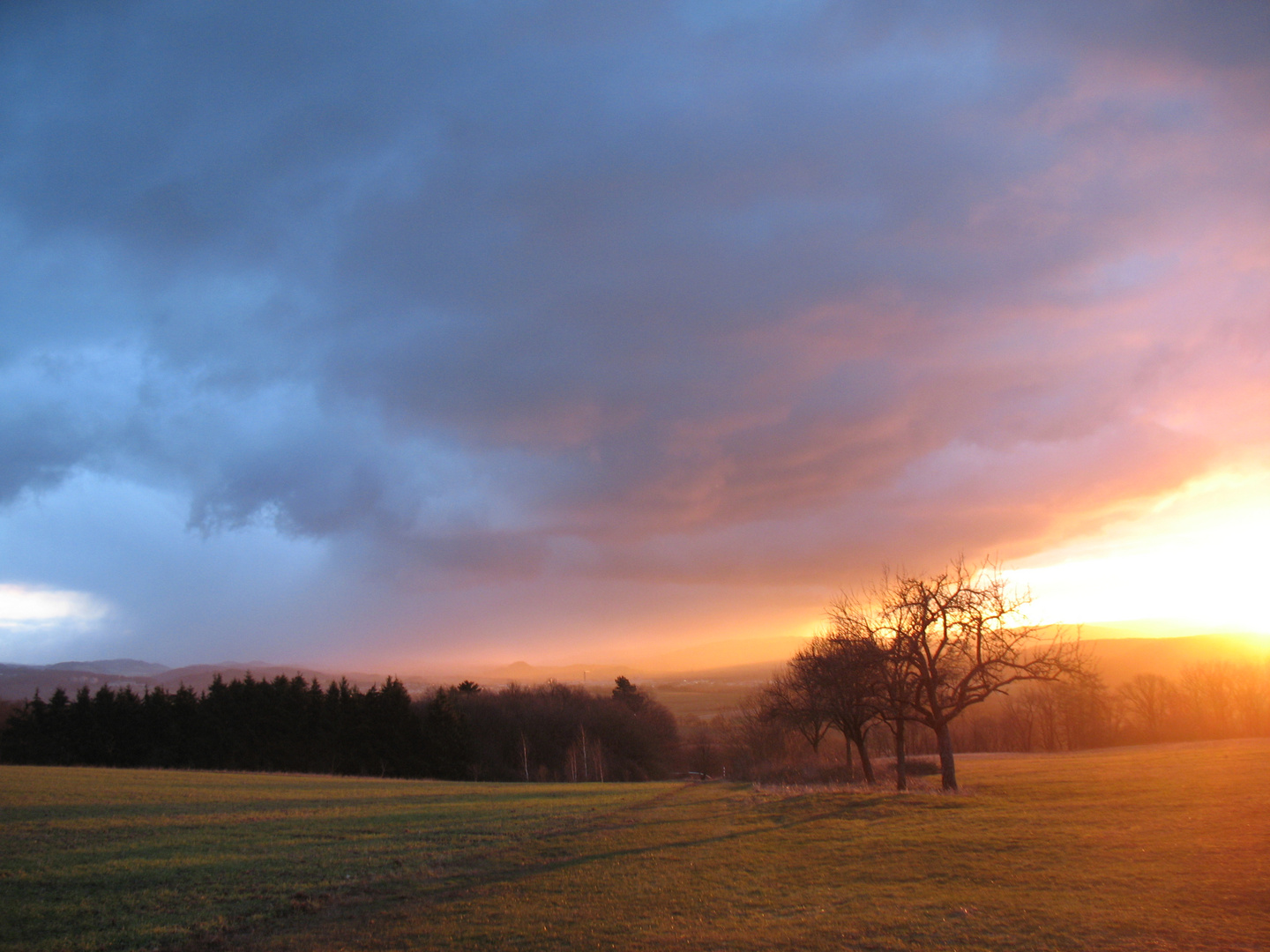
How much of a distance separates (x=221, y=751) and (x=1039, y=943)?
8099cm

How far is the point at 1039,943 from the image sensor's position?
8.93m

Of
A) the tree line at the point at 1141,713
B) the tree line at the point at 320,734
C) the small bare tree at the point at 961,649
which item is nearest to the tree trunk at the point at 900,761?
the small bare tree at the point at 961,649

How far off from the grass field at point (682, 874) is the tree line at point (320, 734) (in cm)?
5042

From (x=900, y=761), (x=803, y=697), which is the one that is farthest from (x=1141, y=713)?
(x=900, y=761)

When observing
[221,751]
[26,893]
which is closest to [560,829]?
[26,893]

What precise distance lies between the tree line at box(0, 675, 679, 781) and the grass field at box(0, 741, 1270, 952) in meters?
50.4

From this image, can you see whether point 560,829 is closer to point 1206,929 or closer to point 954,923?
point 954,923

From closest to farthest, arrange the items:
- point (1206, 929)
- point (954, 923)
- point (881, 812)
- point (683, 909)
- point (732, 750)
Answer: point (1206, 929) → point (954, 923) → point (683, 909) → point (881, 812) → point (732, 750)

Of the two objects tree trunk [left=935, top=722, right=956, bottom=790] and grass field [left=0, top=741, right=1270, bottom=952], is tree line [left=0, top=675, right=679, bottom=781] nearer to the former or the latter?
grass field [left=0, top=741, right=1270, bottom=952]

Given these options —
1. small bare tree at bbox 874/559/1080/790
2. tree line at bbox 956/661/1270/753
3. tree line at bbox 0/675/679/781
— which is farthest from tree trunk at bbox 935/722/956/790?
tree line at bbox 0/675/679/781

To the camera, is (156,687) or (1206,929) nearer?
(1206,929)

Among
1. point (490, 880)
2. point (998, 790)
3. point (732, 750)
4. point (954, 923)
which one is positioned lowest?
point (732, 750)

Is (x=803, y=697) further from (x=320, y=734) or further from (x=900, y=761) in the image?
(x=320, y=734)

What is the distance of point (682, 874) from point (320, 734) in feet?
239
